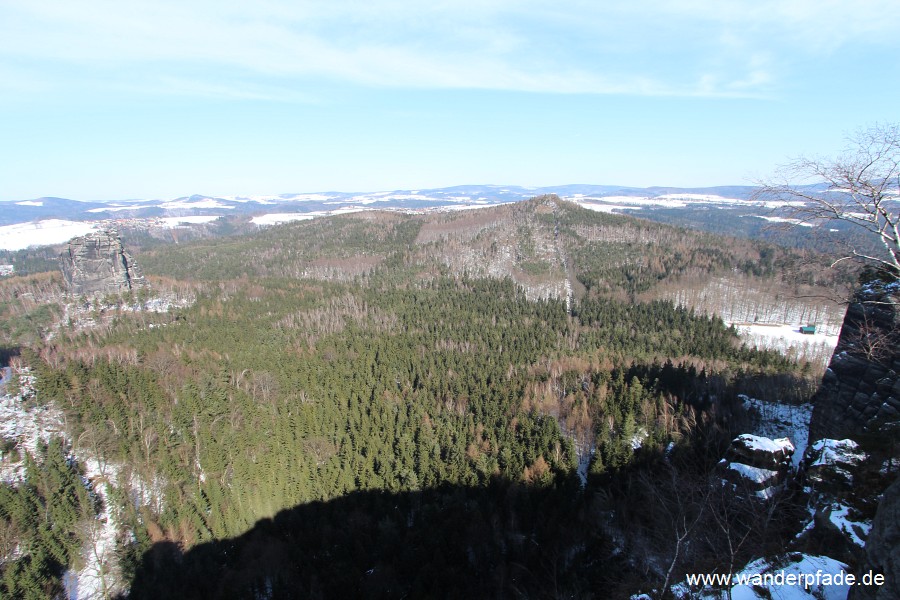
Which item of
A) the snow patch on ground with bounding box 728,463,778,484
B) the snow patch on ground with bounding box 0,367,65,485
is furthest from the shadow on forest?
the snow patch on ground with bounding box 0,367,65,485

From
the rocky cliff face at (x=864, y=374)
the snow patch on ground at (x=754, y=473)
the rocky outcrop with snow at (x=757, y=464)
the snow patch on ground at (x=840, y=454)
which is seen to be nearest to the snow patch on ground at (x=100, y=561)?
the rocky outcrop with snow at (x=757, y=464)

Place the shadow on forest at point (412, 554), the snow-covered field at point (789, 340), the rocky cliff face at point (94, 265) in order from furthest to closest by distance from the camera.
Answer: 1. the rocky cliff face at point (94, 265)
2. the snow-covered field at point (789, 340)
3. the shadow on forest at point (412, 554)

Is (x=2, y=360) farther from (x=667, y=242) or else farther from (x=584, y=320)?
(x=667, y=242)

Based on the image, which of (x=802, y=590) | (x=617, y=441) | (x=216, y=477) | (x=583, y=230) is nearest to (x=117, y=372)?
(x=216, y=477)

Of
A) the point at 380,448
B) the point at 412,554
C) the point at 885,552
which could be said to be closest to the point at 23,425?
the point at 380,448

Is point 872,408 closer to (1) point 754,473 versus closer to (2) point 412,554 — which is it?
(1) point 754,473

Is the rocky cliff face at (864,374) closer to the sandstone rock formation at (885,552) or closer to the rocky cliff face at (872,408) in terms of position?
the rocky cliff face at (872,408)

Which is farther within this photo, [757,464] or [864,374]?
[757,464]
